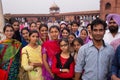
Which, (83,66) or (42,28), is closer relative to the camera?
(83,66)

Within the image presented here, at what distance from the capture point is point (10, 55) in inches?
166

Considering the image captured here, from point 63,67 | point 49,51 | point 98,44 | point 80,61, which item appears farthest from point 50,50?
point 98,44

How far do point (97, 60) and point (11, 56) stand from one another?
164cm

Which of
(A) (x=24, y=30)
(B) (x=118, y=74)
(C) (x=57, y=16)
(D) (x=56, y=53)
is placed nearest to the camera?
(B) (x=118, y=74)

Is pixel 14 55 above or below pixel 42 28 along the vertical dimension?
below

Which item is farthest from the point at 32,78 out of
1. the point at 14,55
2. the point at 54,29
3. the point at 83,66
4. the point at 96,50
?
the point at 96,50

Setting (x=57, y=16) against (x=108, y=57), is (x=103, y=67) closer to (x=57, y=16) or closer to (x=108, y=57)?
(x=108, y=57)

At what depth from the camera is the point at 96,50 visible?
312cm

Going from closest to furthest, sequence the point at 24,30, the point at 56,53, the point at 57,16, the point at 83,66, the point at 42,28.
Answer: the point at 83,66 < the point at 56,53 < the point at 42,28 < the point at 24,30 < the point at 57,16

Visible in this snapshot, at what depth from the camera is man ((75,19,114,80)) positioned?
3.11 m

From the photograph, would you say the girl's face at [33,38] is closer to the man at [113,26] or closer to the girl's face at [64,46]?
the girl's face at [64,46]

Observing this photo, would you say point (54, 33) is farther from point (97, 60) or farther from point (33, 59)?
point (97, 60)

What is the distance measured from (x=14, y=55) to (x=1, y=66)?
0.86 ft

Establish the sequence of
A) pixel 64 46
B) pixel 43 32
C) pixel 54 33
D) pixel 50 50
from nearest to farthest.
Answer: pixel 64 46 < pixel 50 50 < pixel 54 33 < pixel 43 32
